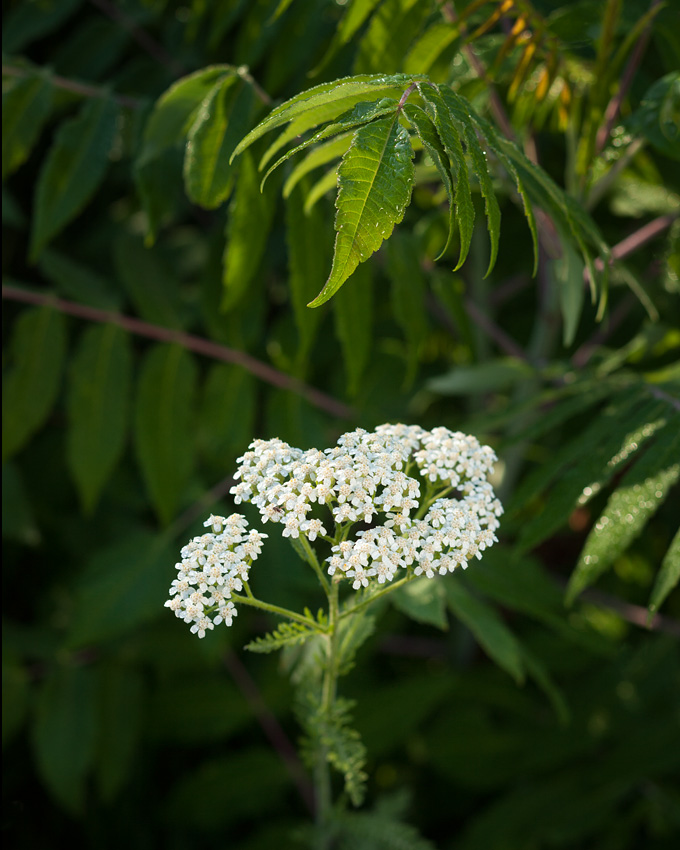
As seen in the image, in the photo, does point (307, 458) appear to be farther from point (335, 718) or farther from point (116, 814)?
point (116, 814)

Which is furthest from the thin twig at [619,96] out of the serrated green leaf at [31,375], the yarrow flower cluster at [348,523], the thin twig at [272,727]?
the thin twig at [272,727]

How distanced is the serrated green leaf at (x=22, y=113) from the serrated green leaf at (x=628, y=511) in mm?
1343

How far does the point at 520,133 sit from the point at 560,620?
A: 1.02 meters

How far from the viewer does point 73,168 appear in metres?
1.59

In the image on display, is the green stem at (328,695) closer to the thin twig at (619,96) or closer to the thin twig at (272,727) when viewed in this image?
the thin twig at (272,727)

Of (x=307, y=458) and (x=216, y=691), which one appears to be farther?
(x=216, y=691)

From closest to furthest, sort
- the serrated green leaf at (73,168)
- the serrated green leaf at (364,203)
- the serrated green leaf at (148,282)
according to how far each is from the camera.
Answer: the serrated green leaf at (364,203), the serrated green leaf at (73,168), the serrated green leaf at (148,282)

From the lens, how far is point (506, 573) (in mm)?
1641

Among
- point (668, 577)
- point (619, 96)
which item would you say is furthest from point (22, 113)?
point (668, 577)

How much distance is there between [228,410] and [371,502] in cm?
100

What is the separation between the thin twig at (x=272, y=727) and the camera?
2.02 meters

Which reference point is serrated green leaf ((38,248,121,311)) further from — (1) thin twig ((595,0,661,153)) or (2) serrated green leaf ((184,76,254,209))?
(1) thin twig ((595,0,661,153))

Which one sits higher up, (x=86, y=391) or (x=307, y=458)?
(x=307, y=458)

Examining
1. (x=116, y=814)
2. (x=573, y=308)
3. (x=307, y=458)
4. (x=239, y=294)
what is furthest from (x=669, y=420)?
(x=116, y=814)
